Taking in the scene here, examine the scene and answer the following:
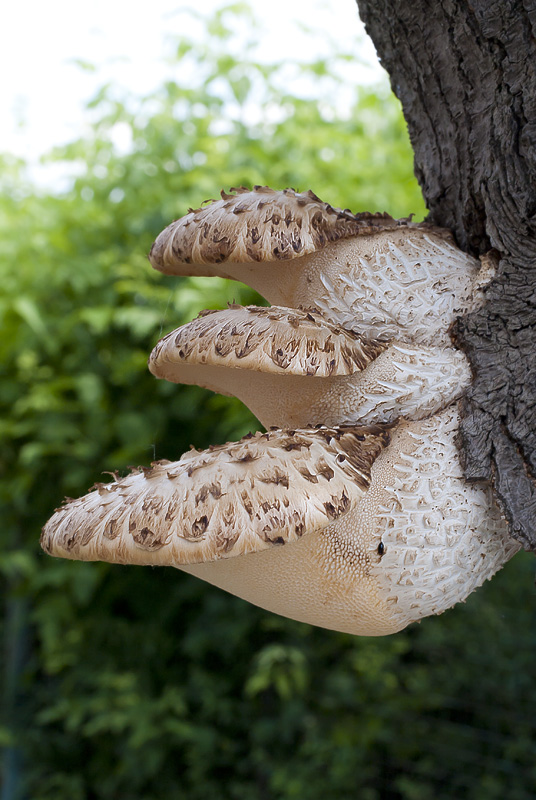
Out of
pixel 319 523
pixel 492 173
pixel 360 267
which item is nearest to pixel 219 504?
pixel 319 523

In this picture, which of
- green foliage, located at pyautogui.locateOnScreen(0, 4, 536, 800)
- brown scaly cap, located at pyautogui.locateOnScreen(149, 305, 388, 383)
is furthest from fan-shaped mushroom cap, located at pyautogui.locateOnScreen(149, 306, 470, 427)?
green foliage, located at pyautogui.locateOnScreen(0, 4, 536, 800)

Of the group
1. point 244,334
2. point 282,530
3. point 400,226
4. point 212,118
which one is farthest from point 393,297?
point 212,118

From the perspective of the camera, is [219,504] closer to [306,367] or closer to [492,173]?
[306,367]

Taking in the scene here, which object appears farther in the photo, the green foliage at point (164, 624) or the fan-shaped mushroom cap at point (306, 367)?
the green foliage at point (164, 624)

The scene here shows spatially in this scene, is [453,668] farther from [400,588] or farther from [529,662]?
[400,588]

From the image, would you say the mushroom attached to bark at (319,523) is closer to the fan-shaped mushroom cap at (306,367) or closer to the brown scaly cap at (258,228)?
the fan-shaped mushroom cap at (306,367)

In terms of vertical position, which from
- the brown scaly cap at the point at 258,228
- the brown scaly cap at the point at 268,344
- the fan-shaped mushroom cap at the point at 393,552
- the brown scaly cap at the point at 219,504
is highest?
the brown scaly cap at the point at 258,228

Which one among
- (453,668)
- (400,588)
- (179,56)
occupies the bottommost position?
(453,668)

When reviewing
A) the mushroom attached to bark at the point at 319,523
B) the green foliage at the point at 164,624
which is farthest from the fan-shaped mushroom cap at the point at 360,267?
the green foliage at the point at 164,624
